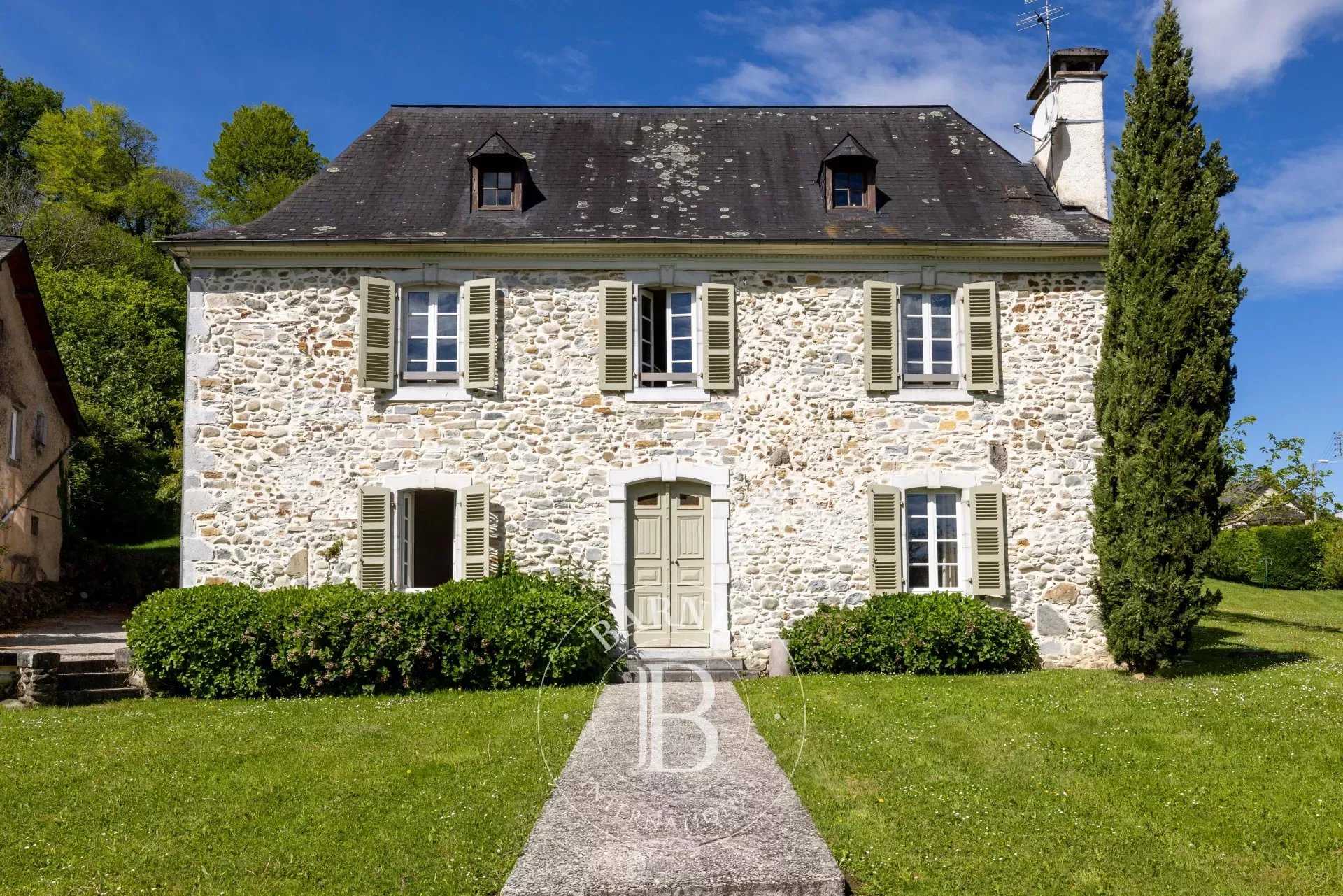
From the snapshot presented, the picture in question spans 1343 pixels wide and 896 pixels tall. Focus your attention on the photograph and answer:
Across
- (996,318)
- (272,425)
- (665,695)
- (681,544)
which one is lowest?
(665,695)

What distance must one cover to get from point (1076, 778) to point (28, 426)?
1662cm

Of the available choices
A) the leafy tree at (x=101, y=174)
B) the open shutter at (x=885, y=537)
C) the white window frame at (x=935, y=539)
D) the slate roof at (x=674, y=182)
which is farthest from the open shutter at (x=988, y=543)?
the leafy tree at (x=101, y=174)

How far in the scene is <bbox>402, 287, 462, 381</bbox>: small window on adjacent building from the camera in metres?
11.1

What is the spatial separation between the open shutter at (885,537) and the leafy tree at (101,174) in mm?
28812

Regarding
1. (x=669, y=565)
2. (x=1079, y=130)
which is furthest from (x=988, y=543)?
(x=1079, y=130)

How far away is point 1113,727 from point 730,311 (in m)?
5.99

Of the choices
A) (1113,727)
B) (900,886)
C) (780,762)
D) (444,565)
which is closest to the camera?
(900,886)

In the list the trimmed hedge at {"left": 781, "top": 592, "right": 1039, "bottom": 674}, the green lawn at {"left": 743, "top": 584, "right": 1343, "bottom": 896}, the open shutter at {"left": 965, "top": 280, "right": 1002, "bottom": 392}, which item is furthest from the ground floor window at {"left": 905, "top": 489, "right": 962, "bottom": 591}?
the green lawn at {"left": 743, "top": 584, "right": 1343, "bottom": 896}

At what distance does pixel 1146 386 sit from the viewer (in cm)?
936

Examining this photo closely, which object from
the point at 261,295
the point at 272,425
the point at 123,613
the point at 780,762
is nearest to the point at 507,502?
the point at 272,425

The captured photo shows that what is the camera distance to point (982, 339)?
11.1 metres

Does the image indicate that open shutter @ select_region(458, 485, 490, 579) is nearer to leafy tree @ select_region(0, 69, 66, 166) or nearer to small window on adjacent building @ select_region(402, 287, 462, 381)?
small window on adjacent building @ select_region(402, 287, 462, 381)

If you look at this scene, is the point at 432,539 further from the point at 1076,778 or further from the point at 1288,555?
the point at 1288,555

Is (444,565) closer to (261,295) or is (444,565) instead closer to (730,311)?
(261,295)
